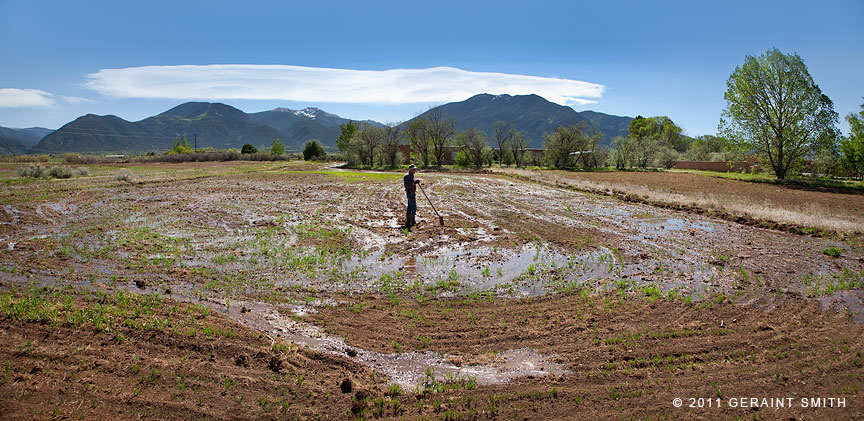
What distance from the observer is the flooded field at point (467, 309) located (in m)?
4.78

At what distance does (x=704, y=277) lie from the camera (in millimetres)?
9359

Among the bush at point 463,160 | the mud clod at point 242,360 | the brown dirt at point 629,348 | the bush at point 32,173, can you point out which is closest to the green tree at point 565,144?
the bush at point 463,160

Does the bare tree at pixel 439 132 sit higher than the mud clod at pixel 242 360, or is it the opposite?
the bare tree at pixel 439 132

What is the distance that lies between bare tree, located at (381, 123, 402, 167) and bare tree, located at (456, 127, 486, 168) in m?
13.7

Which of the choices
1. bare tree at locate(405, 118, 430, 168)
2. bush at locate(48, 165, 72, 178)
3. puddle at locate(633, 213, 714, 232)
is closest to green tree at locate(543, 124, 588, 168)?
bare tree at locate(405, 118, 430, 168)

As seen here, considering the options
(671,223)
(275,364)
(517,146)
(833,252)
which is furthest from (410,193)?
(517,146)

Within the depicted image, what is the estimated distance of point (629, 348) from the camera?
19.4 feet

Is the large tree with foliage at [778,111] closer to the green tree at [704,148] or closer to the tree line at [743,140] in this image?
the tree line at [743,140]

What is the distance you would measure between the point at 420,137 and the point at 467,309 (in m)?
71.9

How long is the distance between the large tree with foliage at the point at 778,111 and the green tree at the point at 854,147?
280 inches

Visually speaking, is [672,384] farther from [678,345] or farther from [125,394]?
[125,394]

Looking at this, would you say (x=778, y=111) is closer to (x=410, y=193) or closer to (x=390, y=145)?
(x=410, y=193)

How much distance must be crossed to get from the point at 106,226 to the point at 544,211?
60.8 ft

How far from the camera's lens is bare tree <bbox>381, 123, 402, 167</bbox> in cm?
7438
